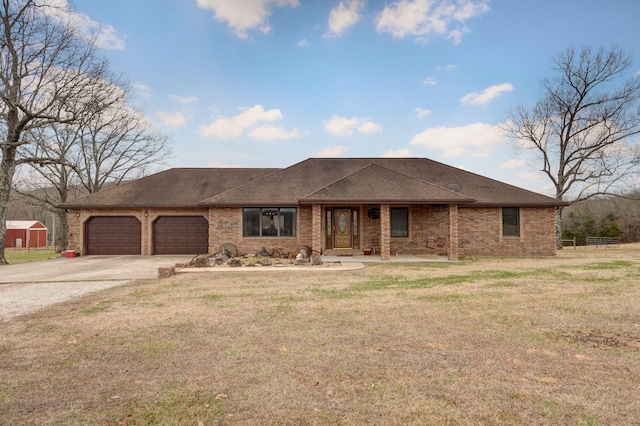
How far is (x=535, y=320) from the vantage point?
5531mm

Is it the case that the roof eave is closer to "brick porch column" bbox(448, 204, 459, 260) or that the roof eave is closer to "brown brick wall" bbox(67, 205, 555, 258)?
"brick porch column" bbox(448, 204, 459, 260)

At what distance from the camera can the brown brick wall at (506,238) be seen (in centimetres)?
1634

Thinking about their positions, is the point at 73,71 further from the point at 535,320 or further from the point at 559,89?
the point at 559,89

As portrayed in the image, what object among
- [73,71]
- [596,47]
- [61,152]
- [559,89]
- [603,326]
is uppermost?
[596,47]

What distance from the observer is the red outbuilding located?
1485 inches

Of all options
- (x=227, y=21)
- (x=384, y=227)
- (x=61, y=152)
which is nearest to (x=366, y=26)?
(x=227, y=21)

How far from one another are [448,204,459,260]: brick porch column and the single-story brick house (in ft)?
0.15

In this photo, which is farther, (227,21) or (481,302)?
(227,21)

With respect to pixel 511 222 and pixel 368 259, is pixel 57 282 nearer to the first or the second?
pixel 368 259

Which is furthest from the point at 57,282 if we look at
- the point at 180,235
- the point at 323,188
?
the point at 323,188

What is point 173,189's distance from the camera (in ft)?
63.1

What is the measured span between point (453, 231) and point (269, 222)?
8.73 metres

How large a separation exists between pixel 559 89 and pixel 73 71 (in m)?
31.5

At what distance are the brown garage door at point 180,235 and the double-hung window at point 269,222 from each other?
10.4 ft
